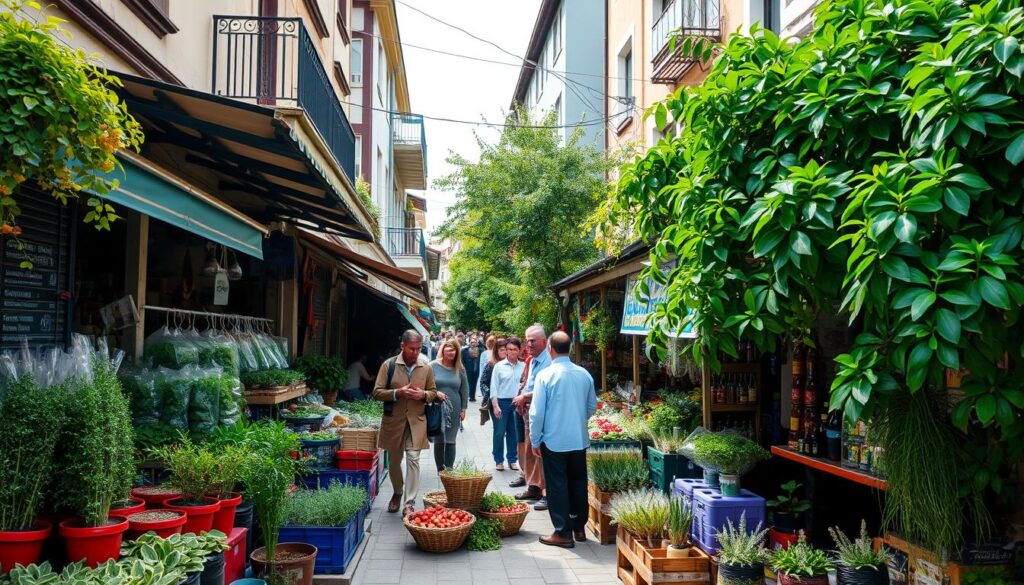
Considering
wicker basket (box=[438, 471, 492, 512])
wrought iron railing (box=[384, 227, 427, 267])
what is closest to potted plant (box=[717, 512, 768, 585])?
wicker basket (box=[438, 471, 492, 512])

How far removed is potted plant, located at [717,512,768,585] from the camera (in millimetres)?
4855

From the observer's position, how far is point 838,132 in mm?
3418

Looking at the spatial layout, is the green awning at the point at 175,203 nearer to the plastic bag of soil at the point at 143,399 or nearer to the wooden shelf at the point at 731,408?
the plastic bag of soil at the point at 143,399

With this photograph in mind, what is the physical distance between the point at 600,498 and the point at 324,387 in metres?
4.75

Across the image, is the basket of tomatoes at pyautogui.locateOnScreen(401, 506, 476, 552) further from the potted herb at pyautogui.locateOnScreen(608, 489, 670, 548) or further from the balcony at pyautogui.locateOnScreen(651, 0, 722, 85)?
the balcony at pyautogui.locateOnScreen(651, 0, 722, 85)

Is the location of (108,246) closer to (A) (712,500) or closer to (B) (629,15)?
(A) (712,500)

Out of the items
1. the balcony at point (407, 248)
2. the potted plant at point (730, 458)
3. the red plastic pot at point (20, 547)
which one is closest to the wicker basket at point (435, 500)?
the potted plant at point (730, 458)

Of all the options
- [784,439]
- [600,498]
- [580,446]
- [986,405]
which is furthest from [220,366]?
[986,405]

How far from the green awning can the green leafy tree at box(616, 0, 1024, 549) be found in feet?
9.01

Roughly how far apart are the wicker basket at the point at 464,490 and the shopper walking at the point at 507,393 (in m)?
3.14

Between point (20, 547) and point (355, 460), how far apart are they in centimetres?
463

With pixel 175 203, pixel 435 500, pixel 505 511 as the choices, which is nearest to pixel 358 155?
pixel 435 500

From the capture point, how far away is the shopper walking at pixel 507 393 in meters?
10.3

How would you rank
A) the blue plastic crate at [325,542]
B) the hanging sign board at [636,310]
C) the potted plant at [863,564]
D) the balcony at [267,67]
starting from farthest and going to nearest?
1. the hanging sign board at [636,310]
2. the balcony at [267,67]
3. the blue plastic crate at [325,542]
4. the potted plant at [863,564]
